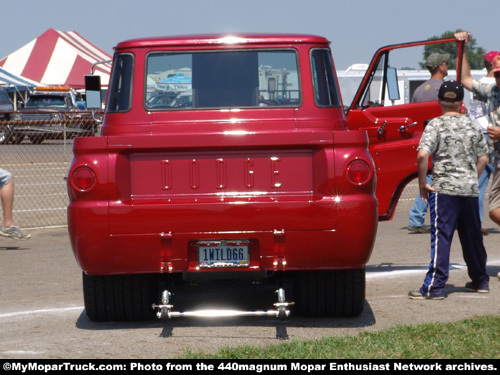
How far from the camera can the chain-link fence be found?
14.7 metres

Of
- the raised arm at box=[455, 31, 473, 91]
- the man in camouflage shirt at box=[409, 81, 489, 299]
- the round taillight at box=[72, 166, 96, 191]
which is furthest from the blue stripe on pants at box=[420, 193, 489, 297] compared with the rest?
the round taillight at box=[72, 166, 96, 191]

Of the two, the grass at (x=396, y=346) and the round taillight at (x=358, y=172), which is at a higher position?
the round taillight at (x=358, y=172)

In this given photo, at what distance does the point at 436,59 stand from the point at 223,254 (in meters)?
4.73

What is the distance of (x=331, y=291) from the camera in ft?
22.0

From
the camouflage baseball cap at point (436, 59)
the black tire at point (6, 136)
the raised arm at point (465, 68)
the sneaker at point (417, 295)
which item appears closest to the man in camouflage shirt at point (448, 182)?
the sneaker at point (417, 295)

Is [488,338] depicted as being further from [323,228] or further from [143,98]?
[143,98]

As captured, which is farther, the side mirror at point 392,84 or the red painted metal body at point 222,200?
the side mirror at point 392,84

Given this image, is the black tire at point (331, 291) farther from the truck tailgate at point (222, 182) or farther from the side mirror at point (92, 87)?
the side mirror at point (92, 87)

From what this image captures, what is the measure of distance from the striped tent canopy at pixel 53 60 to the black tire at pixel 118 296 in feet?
124

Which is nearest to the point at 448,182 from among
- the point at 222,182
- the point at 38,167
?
the point at 222,182

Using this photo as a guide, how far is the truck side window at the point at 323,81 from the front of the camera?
7152 millimetres

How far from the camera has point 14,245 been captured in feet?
38.2

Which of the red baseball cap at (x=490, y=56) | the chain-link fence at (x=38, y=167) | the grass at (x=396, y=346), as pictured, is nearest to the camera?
the grass at (x=396, y=346)
